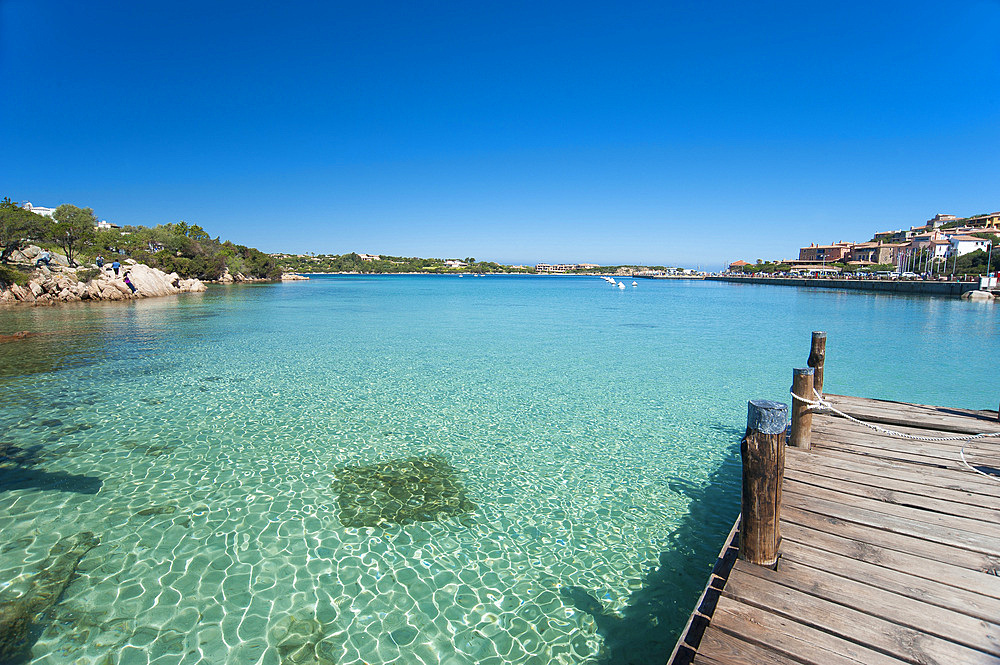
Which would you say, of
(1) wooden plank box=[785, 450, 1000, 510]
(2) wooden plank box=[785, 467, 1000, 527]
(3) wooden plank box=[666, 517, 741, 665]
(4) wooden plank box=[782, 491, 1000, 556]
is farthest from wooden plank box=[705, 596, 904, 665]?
A: (1) wooden plank box=[785, 450, 1000, 510]

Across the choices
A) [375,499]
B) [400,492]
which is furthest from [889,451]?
[375,499]

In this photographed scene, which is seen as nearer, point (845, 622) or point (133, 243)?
point (845, 622)

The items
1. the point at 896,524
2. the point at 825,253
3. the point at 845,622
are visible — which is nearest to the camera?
the point at 845,622

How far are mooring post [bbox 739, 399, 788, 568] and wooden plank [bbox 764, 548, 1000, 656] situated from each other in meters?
Answer: 0.20

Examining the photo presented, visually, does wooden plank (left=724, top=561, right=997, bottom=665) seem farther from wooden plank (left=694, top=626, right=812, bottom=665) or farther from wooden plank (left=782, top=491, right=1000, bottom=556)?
wooden plank (left=782, top=491, right=1000, bottom=556)

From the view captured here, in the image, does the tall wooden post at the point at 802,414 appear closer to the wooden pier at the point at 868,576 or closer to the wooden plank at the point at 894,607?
the wooden pier at the point at 868,576

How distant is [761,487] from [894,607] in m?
0.99

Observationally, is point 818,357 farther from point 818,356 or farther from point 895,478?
point 895,478

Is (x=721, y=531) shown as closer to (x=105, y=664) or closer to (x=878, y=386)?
(x=105, y=664)

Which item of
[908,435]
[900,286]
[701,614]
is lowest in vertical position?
[900,286]

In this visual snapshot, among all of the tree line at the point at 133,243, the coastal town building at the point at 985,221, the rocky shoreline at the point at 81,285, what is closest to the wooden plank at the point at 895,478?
the rocky shoreline at the point at 81,285

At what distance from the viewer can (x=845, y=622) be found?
2893 millimetres

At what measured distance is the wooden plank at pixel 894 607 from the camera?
2.73m

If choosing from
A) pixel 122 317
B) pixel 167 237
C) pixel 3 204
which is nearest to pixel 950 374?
pixel 122 317
